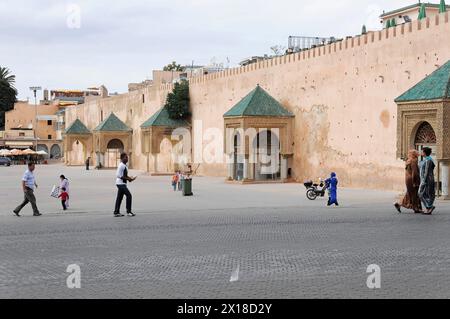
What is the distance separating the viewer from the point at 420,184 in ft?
53.7

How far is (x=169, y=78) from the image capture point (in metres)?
67.2

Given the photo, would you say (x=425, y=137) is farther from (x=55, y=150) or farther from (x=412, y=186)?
(x=55, y=150)

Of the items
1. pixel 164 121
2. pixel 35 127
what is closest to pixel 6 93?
pixel 35 127

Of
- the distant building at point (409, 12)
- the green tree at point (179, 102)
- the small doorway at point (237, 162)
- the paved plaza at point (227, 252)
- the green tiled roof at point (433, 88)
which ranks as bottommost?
the paved plaza at point (227, 252)

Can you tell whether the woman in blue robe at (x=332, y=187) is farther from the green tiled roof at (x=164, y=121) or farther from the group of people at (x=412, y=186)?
the green tiled roof at (x=164, y=121)

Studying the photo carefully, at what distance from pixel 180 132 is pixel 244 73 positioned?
8986 mm

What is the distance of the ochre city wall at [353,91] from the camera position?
975 inches

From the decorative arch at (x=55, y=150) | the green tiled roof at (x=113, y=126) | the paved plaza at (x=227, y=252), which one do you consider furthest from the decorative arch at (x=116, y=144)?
the paved plaza at (x=227, y=252)

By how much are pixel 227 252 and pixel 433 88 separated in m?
12.8

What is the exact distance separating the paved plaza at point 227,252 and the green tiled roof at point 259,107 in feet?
47.2

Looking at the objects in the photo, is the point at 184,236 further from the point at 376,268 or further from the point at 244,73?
the point at 244,73

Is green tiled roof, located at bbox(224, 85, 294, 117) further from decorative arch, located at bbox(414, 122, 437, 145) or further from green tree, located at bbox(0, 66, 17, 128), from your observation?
green tree, located at bbox(0, 66, 17, 128)

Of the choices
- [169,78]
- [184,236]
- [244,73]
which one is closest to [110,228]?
[184,236]

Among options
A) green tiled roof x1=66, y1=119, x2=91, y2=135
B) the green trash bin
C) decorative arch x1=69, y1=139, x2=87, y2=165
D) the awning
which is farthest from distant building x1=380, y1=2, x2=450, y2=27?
the awning
